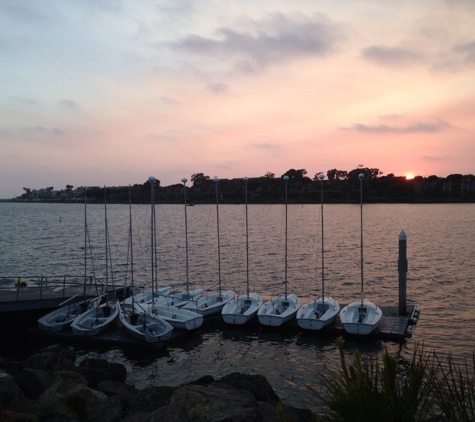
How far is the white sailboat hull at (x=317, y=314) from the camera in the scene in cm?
2372

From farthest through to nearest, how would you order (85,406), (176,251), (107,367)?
(176,251)
(107,367)
(85,406)

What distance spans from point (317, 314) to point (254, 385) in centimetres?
1025

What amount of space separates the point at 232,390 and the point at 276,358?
831 cm

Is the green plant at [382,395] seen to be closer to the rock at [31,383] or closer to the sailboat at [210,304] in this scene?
the rock at [31,383]

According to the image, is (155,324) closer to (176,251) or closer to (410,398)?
(410,398)

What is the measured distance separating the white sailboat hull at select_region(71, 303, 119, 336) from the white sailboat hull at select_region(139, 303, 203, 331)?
6.24 feet

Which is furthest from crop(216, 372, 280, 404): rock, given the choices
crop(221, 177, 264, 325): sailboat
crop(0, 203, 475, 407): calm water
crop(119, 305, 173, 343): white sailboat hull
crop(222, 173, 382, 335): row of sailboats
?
crop(221, 177, 264, 325): sailboat

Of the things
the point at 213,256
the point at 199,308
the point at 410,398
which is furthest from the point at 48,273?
the point at 410,398

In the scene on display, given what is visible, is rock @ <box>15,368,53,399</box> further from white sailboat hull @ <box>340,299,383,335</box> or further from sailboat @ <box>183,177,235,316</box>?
white sailboat hull @ <box>340,299,383,335</box>

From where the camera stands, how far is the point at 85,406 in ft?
36.4

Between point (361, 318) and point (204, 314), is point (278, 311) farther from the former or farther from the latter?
point (361, 318)

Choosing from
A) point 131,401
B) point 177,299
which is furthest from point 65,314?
point 131,401

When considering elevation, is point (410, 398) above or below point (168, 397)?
above

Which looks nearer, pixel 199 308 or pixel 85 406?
pixel 85 406
